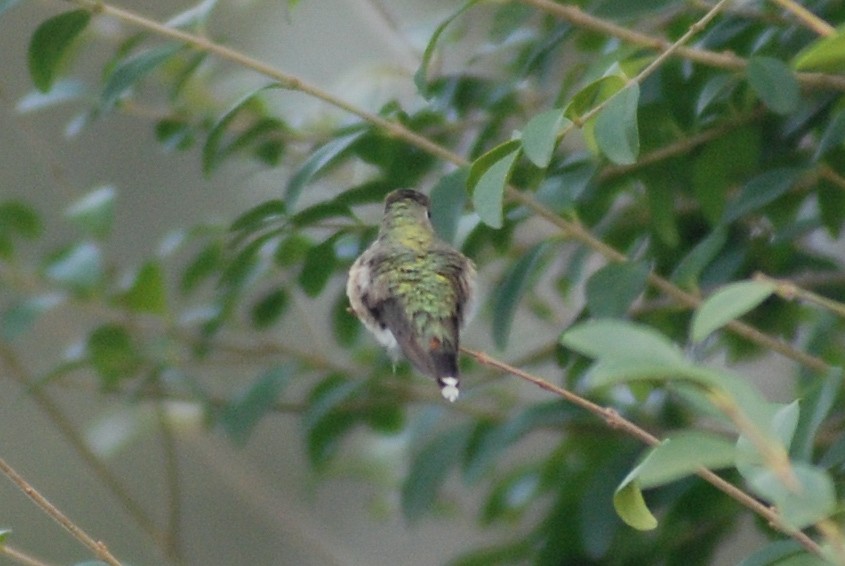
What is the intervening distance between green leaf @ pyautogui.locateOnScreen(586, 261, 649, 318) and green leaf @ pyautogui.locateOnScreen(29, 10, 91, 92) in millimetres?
657

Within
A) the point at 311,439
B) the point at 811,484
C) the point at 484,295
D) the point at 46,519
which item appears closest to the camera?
the point at 811,484

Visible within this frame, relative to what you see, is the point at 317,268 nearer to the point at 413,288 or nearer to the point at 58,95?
the point at 413,288

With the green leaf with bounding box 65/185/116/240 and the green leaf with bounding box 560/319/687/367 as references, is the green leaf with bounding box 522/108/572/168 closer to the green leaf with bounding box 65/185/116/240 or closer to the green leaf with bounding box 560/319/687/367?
the green leaf with bounding box 560/319/687/367

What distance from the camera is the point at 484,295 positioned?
2520mm

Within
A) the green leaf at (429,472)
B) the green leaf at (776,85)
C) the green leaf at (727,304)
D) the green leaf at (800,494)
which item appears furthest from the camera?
the green leaf at (429,472)

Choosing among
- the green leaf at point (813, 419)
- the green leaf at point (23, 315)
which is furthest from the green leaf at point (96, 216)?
the green leaf at point (813, 419)

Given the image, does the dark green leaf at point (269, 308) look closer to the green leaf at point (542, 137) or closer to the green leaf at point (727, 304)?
the green leaf at point (542, 137)

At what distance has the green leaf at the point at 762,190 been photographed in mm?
1495

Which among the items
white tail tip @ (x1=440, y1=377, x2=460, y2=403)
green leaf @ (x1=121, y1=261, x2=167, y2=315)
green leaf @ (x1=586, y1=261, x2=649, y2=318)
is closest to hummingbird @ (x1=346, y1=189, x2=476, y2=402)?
white tail tip @ (x1=440, y1=377, x2=460, y2=403)

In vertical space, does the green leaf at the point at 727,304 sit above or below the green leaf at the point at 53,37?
below

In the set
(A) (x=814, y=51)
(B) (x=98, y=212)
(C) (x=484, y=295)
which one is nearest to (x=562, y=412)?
(C) (x=484, y=295)

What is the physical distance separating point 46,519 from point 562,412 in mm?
3180

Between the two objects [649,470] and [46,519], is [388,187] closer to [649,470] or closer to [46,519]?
[649,470]

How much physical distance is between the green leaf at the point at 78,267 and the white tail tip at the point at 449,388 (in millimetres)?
Result: 1018
